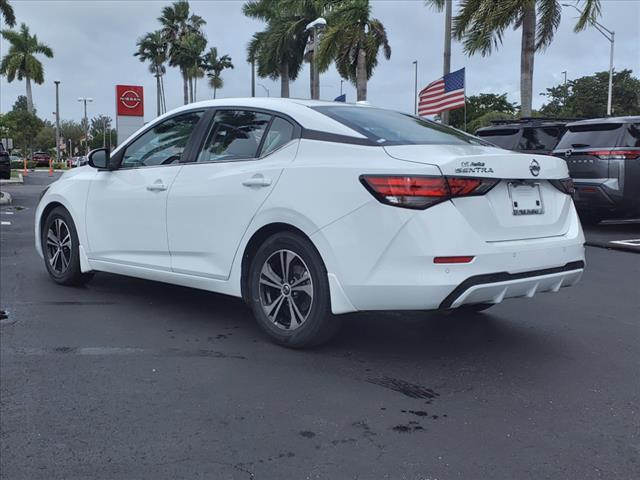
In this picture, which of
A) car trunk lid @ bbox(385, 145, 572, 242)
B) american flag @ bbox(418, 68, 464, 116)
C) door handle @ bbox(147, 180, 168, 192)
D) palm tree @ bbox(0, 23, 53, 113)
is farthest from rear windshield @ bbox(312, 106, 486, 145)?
palm tree @ bbox(0, 23, 53, 113)

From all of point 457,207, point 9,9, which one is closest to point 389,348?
point 457,207

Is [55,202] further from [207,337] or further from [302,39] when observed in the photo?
[302,39]

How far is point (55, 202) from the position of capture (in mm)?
6195

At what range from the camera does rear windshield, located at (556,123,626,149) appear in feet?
34.1

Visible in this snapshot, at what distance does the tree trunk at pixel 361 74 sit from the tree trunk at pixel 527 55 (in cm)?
1034

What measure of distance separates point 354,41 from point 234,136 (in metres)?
25.4

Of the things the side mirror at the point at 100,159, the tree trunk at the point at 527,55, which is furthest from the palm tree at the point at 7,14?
the side mirror at the point at 100,159

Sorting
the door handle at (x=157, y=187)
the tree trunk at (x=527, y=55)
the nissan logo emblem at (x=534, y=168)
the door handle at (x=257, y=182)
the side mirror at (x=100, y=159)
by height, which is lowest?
the door handle at (x=157, y=187)

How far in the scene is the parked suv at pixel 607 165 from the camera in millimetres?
10203

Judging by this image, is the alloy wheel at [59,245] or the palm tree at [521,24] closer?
the alloy wheel at [59,245]

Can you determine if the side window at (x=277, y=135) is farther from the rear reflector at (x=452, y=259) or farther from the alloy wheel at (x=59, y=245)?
the alloy wheel at (x=59, y=245)

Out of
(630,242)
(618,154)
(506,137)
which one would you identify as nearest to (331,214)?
(630,242)

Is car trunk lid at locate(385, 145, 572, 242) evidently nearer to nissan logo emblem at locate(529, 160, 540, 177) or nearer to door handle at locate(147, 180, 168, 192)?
nissan logo emblem at locate(529, 160, 540, 177)

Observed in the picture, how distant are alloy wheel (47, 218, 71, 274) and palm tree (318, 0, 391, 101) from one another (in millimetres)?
23308
